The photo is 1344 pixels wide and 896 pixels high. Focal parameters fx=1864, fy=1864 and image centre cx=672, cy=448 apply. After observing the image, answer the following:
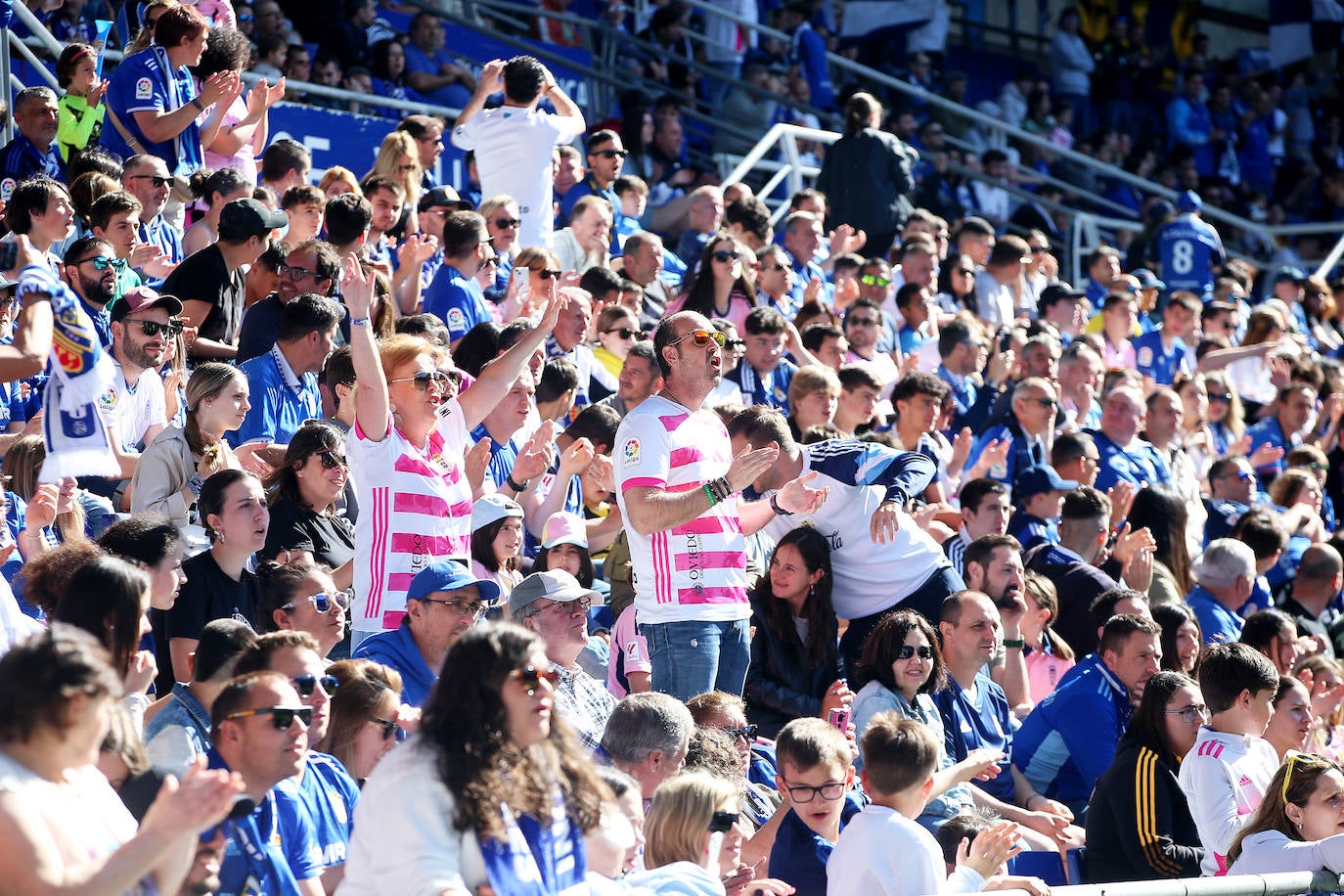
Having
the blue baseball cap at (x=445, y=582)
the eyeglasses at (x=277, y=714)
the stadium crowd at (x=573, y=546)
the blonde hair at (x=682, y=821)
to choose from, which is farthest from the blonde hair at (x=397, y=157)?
→ the eyeglasses at (x=277, y=714)

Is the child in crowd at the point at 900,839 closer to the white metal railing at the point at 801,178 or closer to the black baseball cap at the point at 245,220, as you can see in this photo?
the black baseball cap at the point at 245,220

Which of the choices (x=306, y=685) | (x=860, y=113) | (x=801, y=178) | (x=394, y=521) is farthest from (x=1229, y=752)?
(x=801, y=178)

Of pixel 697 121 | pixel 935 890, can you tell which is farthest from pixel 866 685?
pixel 697 121

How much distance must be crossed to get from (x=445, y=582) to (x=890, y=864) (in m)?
1.51

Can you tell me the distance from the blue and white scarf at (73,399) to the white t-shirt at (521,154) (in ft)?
19.2

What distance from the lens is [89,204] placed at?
27.9 ft

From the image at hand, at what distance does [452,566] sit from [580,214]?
5.82 m

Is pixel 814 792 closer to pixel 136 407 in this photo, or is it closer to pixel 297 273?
pixel 136 407

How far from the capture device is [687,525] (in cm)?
650

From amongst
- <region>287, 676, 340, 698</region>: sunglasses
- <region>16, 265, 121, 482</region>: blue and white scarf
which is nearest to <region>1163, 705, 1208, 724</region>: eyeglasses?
<region>287, 676, 340, 698</region>: sunglasses

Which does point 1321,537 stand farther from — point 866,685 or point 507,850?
point 507,850

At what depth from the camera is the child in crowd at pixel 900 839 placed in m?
4.92

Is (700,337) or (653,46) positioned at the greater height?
(700,337)

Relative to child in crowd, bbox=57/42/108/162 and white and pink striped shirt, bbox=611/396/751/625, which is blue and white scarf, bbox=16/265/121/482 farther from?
child in crowd, bbox=57/42/108/162
